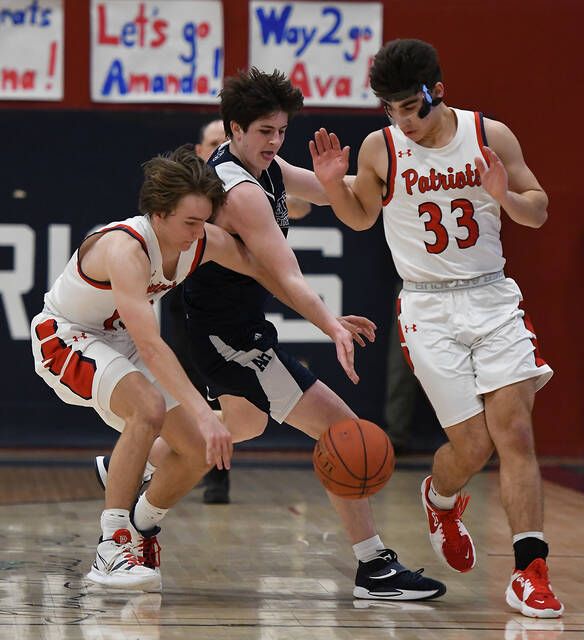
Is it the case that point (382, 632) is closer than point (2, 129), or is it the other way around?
point (382, 632)

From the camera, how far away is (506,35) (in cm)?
980

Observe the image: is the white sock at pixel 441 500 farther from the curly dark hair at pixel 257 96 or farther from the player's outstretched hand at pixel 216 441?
the curly dark hair at pixel 257 96

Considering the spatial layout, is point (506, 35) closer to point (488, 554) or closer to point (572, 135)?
point (572, 135)

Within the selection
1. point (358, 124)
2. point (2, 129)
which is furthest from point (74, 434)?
point (358, 124)

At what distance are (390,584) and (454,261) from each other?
1.20 meters

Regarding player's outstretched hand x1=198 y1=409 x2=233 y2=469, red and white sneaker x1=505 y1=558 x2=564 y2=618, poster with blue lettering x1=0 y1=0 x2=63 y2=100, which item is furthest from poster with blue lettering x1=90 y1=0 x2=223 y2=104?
red and white sneaker x1=505 y1=558 x2=564 y2=618

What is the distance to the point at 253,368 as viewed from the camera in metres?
4.93

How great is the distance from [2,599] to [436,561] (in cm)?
194

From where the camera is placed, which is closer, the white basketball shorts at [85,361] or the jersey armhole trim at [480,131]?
the white basketball shorts at [85,361]

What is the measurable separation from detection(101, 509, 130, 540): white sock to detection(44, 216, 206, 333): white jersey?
72cm

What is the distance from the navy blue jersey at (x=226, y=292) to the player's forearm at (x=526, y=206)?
2.94 feet

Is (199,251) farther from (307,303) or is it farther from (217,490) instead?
(217,490)

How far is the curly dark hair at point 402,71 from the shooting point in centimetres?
471

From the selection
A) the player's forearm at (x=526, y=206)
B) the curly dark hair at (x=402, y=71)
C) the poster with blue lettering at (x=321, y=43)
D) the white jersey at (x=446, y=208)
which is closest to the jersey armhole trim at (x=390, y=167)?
the white jersey at (x=446, y=208)
